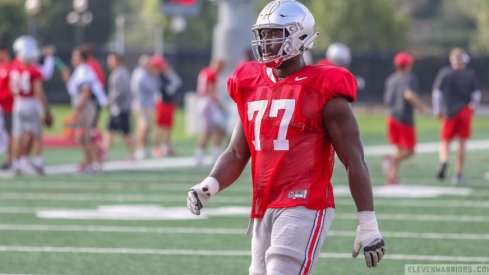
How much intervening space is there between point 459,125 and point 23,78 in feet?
19.4

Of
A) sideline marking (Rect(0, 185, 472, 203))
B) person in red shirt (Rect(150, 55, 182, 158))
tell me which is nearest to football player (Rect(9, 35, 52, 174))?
sideline marking (Rect(0, 185, 472, 203))

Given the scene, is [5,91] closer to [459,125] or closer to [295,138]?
[459,125]

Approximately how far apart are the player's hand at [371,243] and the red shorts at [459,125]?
10.4m

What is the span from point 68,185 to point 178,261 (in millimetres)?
6545

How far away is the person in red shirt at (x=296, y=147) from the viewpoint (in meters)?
6.07

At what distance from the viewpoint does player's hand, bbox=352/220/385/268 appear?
598cm

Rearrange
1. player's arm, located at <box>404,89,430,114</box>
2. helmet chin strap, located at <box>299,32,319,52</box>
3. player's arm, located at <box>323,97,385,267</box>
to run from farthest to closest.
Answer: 1. player's arm, located at <box>404,89,430,114</box>
2. helmet chin strap, located at <box>299,32,319,52</box>
3. player's arm, located at <box>323,97,385,267</box>

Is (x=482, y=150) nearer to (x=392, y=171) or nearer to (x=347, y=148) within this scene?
(x=392, y=171)

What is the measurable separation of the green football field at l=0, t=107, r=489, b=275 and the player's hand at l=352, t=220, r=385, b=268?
3.11 meters

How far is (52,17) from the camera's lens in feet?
232

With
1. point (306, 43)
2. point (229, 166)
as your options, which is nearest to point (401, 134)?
point (229, 166)

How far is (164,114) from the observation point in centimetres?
2220

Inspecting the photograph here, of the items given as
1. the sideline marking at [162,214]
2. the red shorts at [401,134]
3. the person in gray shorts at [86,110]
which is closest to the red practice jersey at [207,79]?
the person in gray shorts at [86,110]

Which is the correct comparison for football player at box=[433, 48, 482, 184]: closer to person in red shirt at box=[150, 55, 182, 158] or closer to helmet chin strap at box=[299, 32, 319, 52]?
person in red shirt at box=[150, 55, 182, 158]
